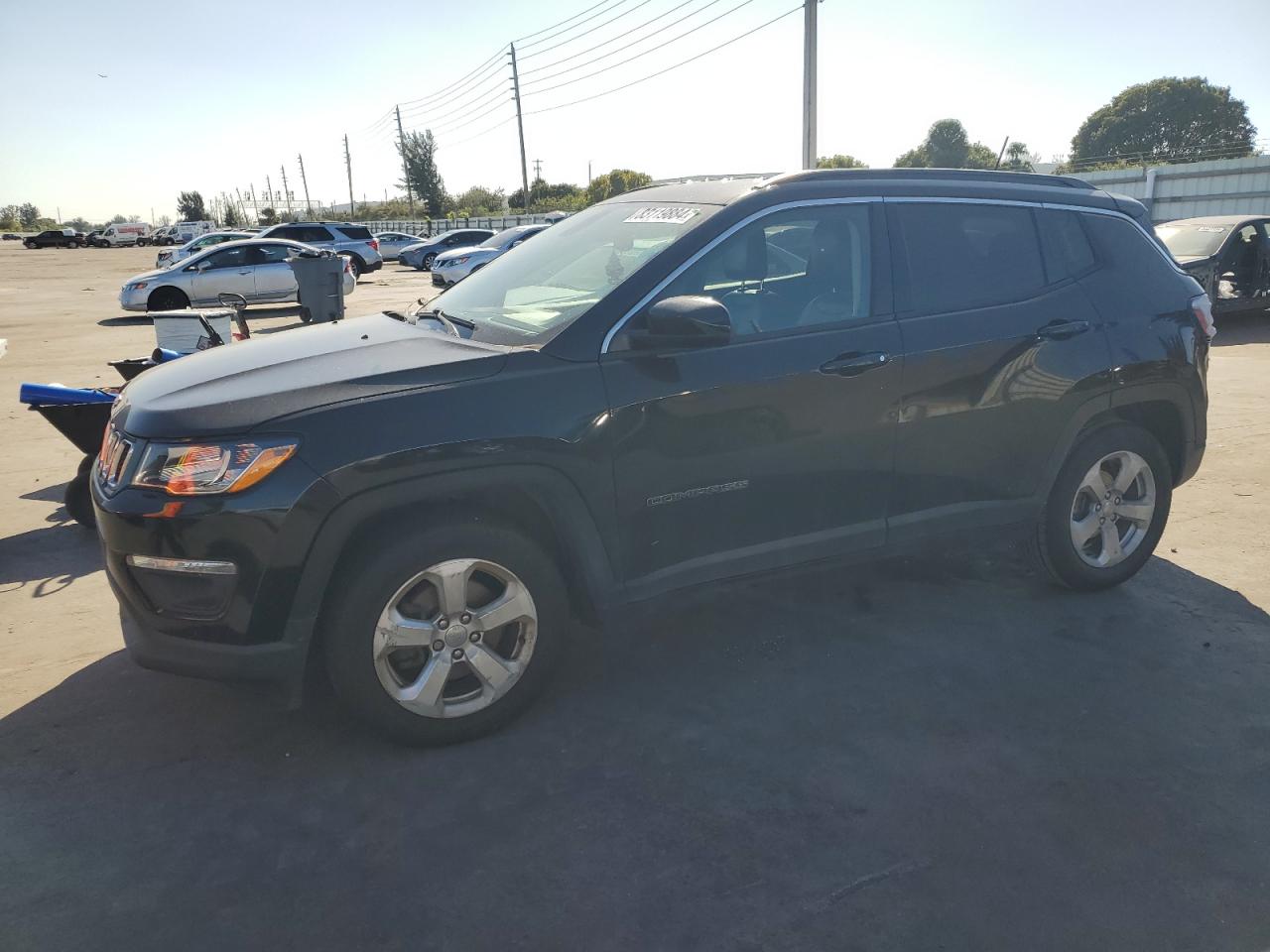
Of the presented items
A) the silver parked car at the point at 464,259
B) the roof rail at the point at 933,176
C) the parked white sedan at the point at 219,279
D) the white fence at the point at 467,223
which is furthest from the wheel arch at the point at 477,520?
the white fence at the point at 467,223

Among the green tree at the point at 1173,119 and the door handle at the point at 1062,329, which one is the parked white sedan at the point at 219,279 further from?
the green tree at the point at 1173,119

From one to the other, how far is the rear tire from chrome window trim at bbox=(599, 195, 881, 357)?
1738 cm

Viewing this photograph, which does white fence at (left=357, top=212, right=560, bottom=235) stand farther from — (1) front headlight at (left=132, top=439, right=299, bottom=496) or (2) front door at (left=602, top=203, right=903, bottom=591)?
(1) front headlight at (left=132, top=439, right=299, bottom=496)

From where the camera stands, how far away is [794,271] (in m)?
3.77

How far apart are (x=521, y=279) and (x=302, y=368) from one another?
1.13 m

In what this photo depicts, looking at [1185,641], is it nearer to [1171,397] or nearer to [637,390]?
[1171,397]

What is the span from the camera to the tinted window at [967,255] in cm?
389

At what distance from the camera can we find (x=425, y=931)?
2434 mm

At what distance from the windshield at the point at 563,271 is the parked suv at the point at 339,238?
25.1 metres

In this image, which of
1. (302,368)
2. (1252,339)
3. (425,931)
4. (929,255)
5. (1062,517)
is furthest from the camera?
(1252,339)

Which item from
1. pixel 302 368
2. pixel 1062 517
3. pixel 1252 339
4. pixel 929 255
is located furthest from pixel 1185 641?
pixel 1252 339

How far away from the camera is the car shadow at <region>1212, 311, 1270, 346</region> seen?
41.5 feet

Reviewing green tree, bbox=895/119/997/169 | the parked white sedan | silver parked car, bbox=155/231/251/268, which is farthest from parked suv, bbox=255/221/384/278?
green tree, bbox=895/119/997/169

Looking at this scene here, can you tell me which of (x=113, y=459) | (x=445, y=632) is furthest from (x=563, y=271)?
(x=113, y=459)
